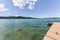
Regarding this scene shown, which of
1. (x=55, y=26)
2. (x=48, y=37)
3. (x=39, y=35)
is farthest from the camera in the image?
(x=39, y=35)

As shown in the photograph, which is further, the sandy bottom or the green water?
the green water

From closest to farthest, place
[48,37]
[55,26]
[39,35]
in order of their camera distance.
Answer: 1. [48,37]
2. [55,26]
3. [39,35]

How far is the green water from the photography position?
1.97 meters

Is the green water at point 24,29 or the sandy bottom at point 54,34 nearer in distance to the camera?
the sandy bottom at point 54,34

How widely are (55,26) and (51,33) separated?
16cm

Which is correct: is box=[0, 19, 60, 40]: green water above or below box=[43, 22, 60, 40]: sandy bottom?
below

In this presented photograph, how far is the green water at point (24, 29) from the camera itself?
1.97 metres

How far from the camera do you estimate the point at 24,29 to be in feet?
6.59

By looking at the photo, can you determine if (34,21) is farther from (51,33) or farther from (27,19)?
(51,33)

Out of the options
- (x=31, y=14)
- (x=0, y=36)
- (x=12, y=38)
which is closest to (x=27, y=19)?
(x=31, y=14)

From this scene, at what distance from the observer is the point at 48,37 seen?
162 centimetres

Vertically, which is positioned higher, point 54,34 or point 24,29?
point 54,34

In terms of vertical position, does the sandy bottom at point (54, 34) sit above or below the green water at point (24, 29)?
above

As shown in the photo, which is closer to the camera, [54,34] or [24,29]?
[54,34]
